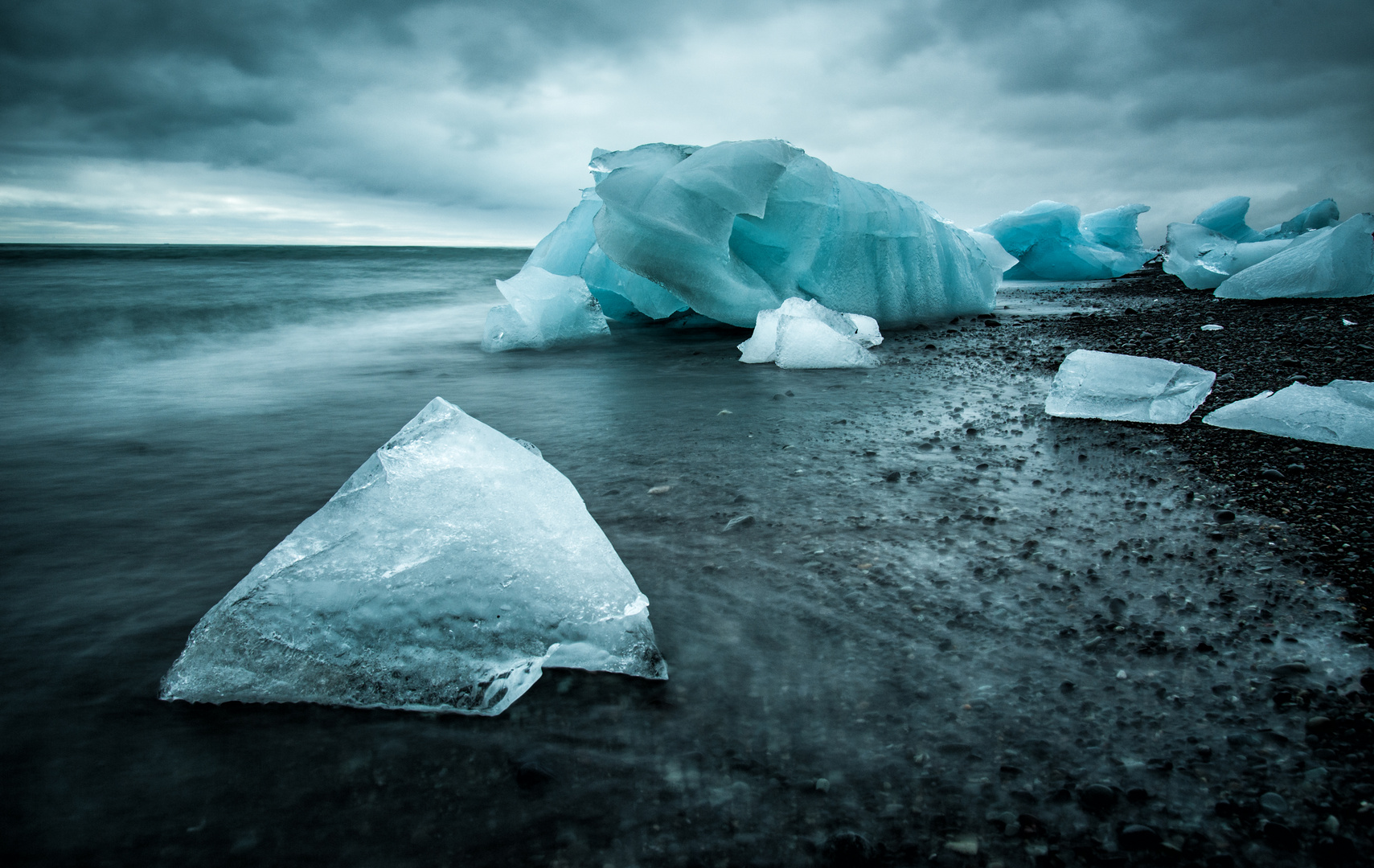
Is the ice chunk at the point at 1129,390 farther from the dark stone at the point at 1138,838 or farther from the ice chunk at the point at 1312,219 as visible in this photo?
the ice chunk at the point at 1312,219

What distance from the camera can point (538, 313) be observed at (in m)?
6.18

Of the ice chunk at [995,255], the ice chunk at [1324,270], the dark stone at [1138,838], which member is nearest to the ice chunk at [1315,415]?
the dark stone at [1138,838]

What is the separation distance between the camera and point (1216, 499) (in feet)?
6.92

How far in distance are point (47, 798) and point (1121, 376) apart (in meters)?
3.66

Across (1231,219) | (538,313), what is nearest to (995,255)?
(538,313)

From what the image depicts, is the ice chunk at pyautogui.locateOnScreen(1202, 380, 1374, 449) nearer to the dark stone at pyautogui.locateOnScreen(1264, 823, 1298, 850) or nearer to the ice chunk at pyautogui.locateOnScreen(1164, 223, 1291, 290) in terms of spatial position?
the dark stone at pyautogui.locateOnScreen(1264, 823, 1298, 850)

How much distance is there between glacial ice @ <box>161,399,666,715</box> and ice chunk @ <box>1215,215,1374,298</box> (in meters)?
8.63

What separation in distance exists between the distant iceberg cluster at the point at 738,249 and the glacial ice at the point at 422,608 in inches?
162

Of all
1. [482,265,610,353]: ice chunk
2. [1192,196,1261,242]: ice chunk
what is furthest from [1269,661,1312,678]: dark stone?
[1192,196,1261,242]: ice chunk

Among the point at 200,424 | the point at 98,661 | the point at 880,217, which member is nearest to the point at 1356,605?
the point at 98,661

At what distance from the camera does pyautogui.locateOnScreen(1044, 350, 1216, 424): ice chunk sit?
2969mm

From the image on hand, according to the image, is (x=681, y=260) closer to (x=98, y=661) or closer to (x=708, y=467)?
(x=708, y=467)

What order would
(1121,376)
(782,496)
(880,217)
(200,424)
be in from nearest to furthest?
(782,496) → (1121,376) → (200,424) → (880,217)

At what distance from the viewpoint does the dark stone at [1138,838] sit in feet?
3.17
